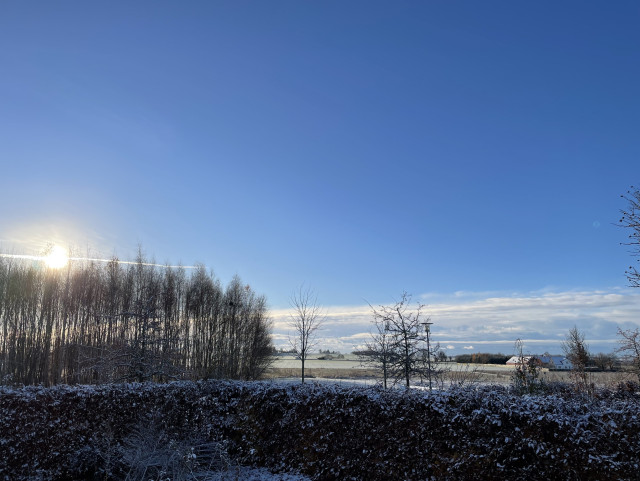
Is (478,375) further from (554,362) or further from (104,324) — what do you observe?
(104,324)

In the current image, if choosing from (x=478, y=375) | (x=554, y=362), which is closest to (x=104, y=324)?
(x=478, y=375)

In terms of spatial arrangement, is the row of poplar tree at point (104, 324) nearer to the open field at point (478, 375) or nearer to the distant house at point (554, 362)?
the open field at point (478, 375)

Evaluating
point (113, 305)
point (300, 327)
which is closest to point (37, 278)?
point (113, 305)

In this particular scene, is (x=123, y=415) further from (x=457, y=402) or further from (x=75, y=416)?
(x=457, y=402)

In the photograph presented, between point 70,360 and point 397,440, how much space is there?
21.0 meters

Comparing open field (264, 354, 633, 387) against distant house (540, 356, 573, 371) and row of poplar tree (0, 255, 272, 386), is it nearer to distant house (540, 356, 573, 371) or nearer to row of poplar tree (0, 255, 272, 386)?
distant house (540, 356, 573, 371)

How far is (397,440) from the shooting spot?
7613 mm

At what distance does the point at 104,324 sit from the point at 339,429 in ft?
63.7

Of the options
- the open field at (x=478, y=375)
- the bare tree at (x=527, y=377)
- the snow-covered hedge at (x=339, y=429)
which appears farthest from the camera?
the open field at (x=478, y=375)

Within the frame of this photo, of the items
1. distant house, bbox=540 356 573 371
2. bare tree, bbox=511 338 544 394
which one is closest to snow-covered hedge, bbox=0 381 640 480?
bare tree, bbox=511 338 544 394

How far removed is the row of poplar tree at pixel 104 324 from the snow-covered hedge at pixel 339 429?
4932mm

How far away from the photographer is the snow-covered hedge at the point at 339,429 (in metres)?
6.01

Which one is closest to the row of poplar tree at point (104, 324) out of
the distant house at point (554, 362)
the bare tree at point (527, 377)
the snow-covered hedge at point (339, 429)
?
the snow-covered hedge at point (339, 429)

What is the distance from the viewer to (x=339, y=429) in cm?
848
